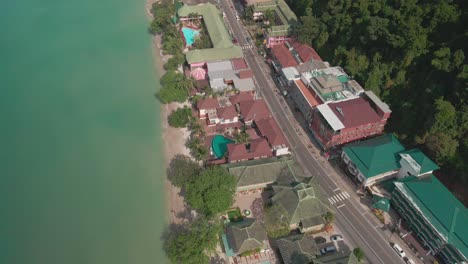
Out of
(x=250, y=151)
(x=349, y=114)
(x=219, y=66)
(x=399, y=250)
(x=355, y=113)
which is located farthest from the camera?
(x=219, y=66)

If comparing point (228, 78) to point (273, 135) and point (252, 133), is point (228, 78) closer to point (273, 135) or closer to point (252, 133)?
point (252, 133)

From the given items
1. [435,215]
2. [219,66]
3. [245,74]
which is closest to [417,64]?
[435,215]

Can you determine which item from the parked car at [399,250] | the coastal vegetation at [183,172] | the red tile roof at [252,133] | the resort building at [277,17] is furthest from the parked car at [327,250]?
the resort building at [277,17]

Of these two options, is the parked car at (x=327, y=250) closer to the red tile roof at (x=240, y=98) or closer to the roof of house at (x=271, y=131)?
the roof of house at (x=271, y=131)

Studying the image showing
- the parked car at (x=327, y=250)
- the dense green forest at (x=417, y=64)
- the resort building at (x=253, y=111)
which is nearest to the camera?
the parked car at (x=327, y=250)

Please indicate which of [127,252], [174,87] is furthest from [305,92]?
[127,252]

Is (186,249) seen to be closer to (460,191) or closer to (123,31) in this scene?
(460,191)
